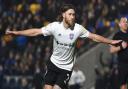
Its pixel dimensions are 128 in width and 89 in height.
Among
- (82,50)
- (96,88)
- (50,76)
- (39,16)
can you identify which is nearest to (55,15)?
(39,16)

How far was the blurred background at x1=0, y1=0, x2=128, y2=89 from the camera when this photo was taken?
51.1 feet

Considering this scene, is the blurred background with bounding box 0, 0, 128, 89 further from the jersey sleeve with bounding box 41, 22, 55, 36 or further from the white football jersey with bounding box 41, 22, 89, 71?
the jersey sleeve with bounding box 41, 22, 55, 36

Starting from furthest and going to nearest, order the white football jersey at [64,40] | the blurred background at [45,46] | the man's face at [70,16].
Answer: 1. the blurred background at [45,46]
2. the white football jersey at [64,40]
3. the man's face at [70,16]

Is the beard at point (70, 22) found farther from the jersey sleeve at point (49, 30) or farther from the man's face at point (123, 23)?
the man's face at point (123, 23)

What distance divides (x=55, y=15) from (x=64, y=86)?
779cm

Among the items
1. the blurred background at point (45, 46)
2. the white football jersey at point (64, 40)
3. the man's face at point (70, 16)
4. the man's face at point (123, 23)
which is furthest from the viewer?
the blurred background at point (45, 46)

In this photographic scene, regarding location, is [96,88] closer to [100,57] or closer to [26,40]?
[100,57]

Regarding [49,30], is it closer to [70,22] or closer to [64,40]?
[64,40]

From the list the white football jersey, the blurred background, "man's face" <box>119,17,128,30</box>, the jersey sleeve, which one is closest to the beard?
the white football jersey

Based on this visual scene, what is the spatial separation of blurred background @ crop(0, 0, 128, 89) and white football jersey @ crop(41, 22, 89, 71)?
4.64 meters

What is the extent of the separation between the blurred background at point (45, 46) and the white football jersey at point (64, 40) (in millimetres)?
4641

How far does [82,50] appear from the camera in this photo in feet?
53.4

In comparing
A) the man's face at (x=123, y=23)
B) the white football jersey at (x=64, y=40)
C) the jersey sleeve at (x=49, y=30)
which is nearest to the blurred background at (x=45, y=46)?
the man's face at (x=123, y=23)

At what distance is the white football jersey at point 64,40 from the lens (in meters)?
9.88
